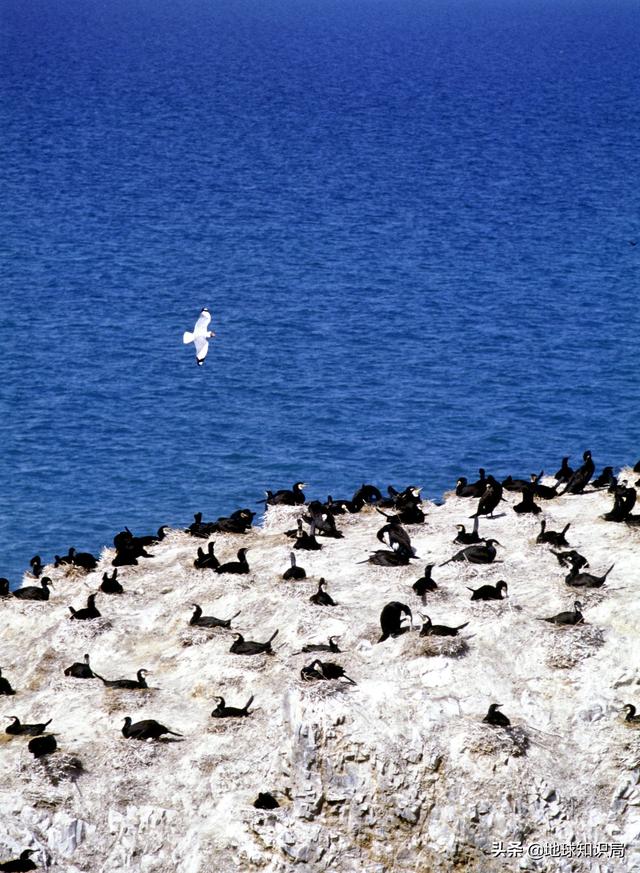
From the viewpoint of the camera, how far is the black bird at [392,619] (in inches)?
1521

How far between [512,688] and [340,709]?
441 cm

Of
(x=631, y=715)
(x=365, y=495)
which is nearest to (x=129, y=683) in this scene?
(x=631, y=715)

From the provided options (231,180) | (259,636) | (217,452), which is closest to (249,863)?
(259,636)

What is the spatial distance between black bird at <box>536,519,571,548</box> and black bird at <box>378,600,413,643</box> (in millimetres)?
6143

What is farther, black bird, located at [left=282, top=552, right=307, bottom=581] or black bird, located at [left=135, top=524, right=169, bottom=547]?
black bird, located at [left=135, top=524, right=169, bottom=547]

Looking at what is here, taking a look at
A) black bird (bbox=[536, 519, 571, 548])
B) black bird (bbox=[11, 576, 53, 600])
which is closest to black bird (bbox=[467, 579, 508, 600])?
black bird (bbox=[536, 519, 571, 548])

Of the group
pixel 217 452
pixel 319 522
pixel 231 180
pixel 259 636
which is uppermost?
pixel 231 180

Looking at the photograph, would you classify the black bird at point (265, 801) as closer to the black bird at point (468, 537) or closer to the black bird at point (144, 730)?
the black bird at point (144, 730)

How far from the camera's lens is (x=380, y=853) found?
36094 mm

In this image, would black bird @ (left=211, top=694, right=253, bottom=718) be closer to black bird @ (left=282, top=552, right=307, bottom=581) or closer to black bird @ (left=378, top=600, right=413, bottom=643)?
black bird @ (left=378, top=600, right=413, bottom=643)

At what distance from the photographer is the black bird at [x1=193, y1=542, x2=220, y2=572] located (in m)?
45.2

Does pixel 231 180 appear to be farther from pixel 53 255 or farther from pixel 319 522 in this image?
pixel 319 522

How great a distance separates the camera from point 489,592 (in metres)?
40.3

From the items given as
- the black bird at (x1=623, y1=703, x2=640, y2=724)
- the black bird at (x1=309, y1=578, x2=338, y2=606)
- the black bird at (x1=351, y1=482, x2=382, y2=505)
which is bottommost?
the black bird at (x1=623, y1=703, x2=640, y2=724)
